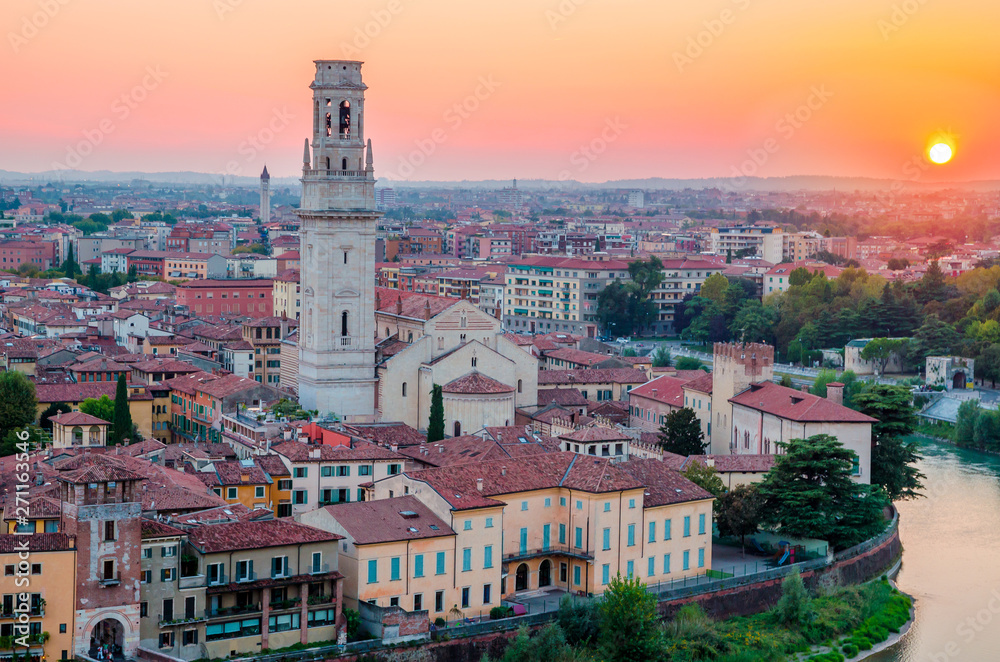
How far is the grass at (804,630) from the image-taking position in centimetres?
2061

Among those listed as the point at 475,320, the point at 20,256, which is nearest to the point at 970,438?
the point at 475,320

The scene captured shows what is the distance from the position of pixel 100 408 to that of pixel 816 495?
49.4 feet

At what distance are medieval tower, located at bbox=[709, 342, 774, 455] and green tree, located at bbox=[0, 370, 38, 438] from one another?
556 inches

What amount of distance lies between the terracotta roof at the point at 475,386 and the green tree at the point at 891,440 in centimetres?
712

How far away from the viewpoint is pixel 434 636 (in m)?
19.1

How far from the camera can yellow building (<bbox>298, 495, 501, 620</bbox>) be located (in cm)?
1923

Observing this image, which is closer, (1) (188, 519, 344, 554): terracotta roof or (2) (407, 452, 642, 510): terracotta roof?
(1) (188, 519, 344, 554): terracotta roof

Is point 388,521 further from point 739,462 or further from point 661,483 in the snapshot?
point 739,462

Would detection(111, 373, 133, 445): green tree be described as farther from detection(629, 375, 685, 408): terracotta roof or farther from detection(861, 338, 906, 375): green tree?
detection(861, 338, 906, 375): green tree

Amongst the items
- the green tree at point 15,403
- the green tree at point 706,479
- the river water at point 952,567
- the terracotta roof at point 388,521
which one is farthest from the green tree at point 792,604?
the green tree at point 15,403

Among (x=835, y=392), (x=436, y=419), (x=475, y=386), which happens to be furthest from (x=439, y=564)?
(x=835, y=392)

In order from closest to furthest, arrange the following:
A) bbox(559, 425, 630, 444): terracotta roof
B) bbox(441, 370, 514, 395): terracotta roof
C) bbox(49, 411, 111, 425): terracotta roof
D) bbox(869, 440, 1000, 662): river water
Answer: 1. bbox(869, 440, 1000, 662): river water
2. bbox(559, 425, 630, 444): terracotta roof
3. bbox(49, 411, 111, 425): terracotta roof
4. bbox(441, 370, 514, 395): terracotta roof

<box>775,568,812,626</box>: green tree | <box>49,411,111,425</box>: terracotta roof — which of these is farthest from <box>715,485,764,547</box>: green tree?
<box>49,411,111,425</box>: terracotta roof

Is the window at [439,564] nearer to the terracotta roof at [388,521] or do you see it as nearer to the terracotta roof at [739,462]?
the terracotta roof at [388,521]
